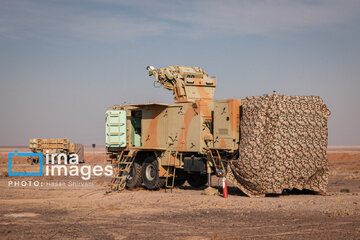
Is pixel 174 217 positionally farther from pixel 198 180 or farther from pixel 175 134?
pixel 198 180

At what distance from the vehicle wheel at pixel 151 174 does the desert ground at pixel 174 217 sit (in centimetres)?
182

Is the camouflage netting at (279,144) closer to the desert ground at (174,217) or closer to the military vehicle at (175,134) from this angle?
the desert ground at (174,217)

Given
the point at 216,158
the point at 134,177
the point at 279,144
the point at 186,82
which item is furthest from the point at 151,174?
the point at 279,144

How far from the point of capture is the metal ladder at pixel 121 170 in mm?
23938

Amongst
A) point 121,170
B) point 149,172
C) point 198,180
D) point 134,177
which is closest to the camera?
point 121,170

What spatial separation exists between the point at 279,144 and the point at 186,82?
6491 mm

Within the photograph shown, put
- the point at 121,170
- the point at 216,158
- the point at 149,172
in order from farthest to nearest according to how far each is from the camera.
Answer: the point at 149,172 → the point at 121,170 → the point at 216,158

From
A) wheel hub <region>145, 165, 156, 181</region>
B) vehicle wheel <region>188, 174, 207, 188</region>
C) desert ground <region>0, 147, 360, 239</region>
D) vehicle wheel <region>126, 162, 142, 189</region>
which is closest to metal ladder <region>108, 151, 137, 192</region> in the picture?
vehicle wheel <region>126, 162, 142, 189</region>

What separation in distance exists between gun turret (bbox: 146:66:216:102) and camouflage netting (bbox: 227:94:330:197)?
14.9 feet

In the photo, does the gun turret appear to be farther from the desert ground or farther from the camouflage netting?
the desert ground

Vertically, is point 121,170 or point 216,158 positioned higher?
point 216,158

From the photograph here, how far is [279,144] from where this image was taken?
19.1m

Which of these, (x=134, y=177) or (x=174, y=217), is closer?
(x=174, y=217)

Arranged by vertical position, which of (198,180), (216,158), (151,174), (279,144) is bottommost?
(198,180)
